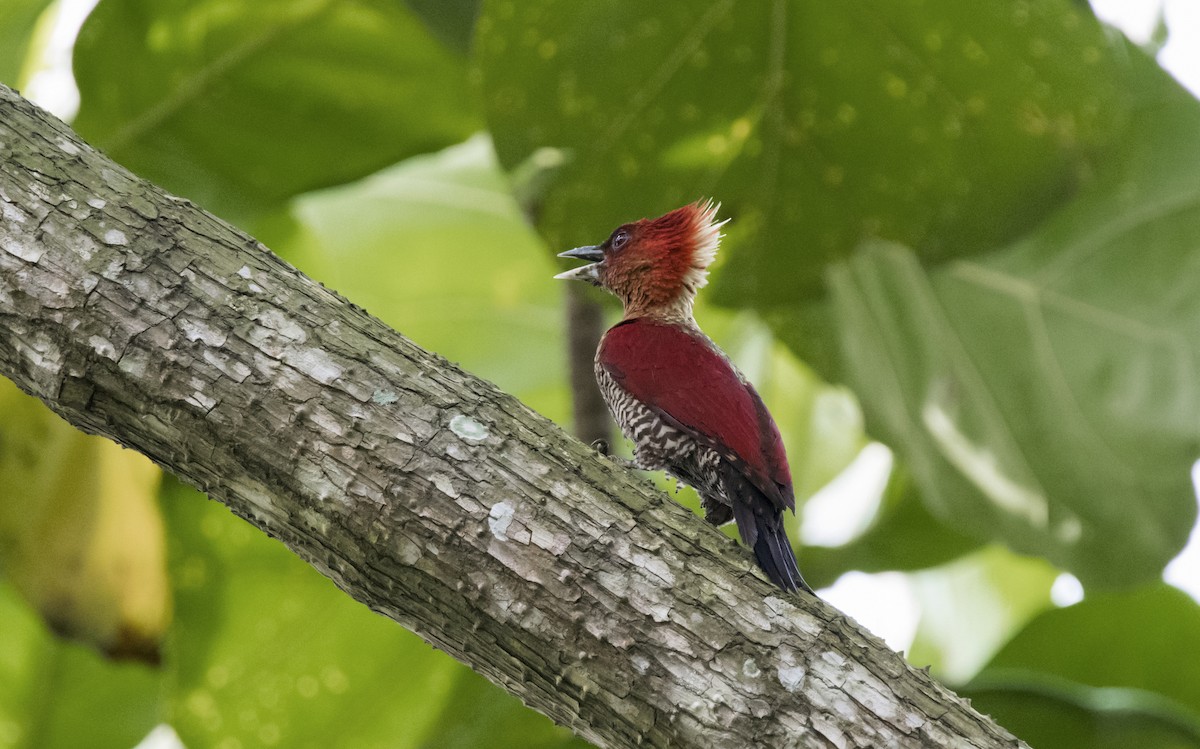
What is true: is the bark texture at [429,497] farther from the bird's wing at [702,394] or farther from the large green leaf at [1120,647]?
the large green leaf at [1120,647]

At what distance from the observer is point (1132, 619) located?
126 inches

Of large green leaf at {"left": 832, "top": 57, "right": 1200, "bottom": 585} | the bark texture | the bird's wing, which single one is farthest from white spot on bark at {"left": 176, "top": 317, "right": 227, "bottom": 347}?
large green leaf at {"left": 832, "top": 57, "right": 1200, "bottom": 585}

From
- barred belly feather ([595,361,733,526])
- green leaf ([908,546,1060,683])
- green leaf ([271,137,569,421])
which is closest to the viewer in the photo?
barred belly feather ([595,361,733,526])

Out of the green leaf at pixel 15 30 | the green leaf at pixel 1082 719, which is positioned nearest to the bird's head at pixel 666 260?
the green leaf at pixel 1082 719

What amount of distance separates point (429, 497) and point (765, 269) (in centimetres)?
164

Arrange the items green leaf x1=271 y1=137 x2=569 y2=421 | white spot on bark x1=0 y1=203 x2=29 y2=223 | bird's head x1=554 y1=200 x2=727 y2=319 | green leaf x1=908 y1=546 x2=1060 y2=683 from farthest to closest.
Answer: green leaf x1=908 y1=546 x2=1060 y2=683 < green leaf x1=271 y1=137 x2=569 y2=421 < bird's head x1=554 y1=200 x2=727 y2=319 < white spot on bark x1=0 y1=203 x2=29 y2=223

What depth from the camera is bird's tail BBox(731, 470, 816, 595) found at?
1660 mm

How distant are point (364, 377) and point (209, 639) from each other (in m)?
1.76

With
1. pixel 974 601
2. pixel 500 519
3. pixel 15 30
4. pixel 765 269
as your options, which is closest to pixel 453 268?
pixel 765 269

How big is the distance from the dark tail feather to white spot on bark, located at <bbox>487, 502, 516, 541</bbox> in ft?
1.25

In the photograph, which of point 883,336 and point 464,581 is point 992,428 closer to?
point 883,336

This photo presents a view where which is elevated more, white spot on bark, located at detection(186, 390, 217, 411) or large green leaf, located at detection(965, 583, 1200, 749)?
large green leaf, located at detection(965, 583, 1200, 749)

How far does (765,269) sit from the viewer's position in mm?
2990

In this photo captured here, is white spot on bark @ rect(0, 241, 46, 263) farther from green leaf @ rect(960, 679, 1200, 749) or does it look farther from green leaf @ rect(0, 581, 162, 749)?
green leaf @ rect(960, 679, 1200, 749)
